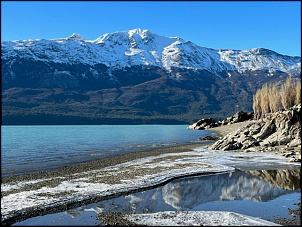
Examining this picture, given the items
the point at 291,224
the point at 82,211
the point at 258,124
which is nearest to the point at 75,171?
the point at 82,211

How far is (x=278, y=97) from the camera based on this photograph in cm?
9988

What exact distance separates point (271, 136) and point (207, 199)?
1415 inches

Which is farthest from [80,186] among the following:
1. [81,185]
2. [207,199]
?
[207,199]

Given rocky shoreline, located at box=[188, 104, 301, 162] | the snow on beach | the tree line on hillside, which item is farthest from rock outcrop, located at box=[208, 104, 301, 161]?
the tree line on hillside

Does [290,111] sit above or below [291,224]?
above

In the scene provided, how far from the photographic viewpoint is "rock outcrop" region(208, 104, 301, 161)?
47.0m

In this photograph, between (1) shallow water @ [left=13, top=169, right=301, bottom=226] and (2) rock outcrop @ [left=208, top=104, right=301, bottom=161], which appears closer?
(1) shallow water @ [left=13, top=169, right=301, bottom=226]

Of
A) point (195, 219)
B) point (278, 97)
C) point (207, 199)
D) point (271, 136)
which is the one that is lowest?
point (207, 199)

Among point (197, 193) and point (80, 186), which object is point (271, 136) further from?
point (80, 186)

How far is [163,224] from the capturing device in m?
14.7

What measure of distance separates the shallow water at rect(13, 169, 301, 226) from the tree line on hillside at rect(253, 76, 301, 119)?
66052 millimetres

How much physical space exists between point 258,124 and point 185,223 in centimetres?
4604

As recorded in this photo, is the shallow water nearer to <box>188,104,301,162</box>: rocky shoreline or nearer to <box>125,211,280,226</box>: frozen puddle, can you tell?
<box>125,211,280,226</box>: frozen puddle

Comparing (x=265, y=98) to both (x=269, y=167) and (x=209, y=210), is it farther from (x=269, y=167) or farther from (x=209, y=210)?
(x=209, y=210)
